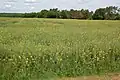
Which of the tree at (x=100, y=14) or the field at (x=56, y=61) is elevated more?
the field at (x=56, y=61)

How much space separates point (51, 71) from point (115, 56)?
2.71m

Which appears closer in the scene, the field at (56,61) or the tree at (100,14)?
the field at (56,61)

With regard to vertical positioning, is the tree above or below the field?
below

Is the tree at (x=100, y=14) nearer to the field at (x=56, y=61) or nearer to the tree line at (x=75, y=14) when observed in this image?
the tree line at (x=75, y=14)

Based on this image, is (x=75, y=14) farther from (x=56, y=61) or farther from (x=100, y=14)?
(x=56, y=61)

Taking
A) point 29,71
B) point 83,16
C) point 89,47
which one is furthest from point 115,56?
point 83,16

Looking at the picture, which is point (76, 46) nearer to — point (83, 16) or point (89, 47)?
point (89, 47)

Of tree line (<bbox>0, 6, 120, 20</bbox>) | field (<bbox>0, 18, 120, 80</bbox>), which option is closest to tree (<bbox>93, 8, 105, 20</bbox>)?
tree line (<bbox>0, 6, 120, 20</bbox>)

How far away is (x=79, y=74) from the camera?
839 centimetres

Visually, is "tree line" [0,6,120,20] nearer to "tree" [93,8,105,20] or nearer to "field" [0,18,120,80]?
"tree" [93,8,105,20]

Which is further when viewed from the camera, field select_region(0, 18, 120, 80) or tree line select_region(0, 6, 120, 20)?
tree line select_region(0, 6, 120, 20)

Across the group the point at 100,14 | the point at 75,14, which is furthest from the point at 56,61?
the point at 75,14

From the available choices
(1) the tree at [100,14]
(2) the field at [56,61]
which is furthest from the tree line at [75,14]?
(2) the field at [56,61]

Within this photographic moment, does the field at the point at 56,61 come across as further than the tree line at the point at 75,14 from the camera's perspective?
No
